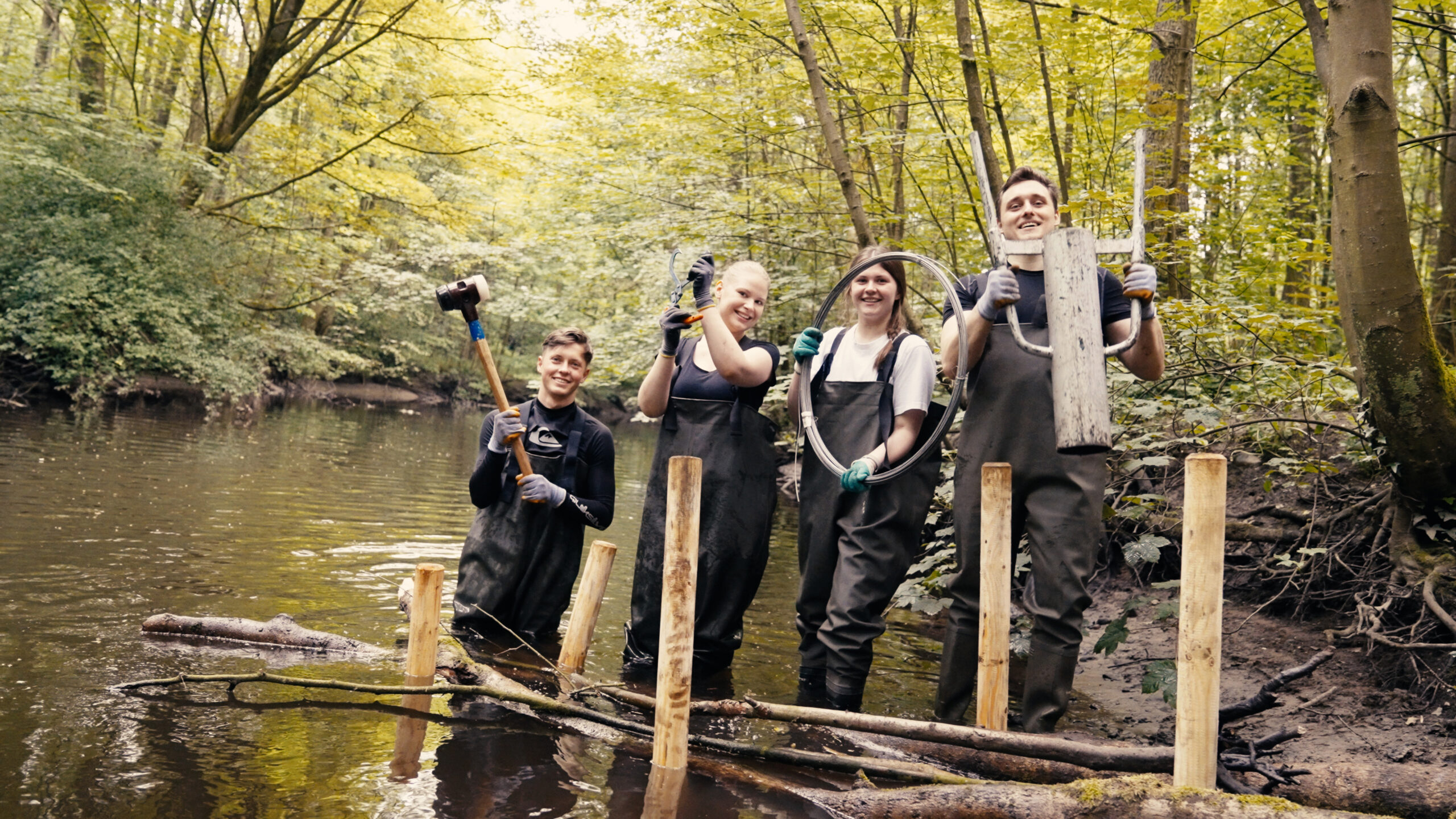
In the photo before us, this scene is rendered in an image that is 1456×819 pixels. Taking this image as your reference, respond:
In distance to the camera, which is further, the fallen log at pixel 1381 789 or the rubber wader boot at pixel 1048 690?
the rubber wader boot at pixel 1048 690

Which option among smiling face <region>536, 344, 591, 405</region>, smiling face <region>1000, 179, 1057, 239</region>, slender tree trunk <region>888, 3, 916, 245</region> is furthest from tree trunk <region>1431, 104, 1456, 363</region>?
smiling face <region>536, 344, 591, 405</region>

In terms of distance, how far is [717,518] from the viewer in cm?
428

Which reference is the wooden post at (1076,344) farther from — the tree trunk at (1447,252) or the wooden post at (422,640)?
the tree trunk at (1447,252)

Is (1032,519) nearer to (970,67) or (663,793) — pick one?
(663,793)

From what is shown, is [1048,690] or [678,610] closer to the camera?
[678,610]

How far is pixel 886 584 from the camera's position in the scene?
3979 mm

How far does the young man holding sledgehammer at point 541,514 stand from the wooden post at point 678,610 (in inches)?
64.0

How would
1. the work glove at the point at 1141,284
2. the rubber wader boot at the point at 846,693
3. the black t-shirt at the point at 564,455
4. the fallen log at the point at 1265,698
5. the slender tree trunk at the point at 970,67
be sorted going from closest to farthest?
the fallen log at the point at 1265,698 < the work glove at the point at 1141,284 < the rubber wader boot at the point at 846,693 < the black t-shirt at the point at 564,455 < the slender tree trunk at the point at 970,67

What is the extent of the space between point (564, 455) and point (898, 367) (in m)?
1.77

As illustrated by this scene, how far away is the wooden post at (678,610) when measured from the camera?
3.09 meters

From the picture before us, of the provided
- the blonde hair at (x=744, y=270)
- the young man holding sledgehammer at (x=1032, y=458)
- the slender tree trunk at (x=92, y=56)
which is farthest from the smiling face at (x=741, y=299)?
the slender tree trunk at (x=92, y=56)

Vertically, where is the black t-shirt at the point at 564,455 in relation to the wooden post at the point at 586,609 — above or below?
above

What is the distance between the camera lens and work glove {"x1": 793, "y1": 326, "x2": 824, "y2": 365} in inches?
159

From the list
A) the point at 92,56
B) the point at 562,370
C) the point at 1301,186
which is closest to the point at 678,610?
the point at 562,370
